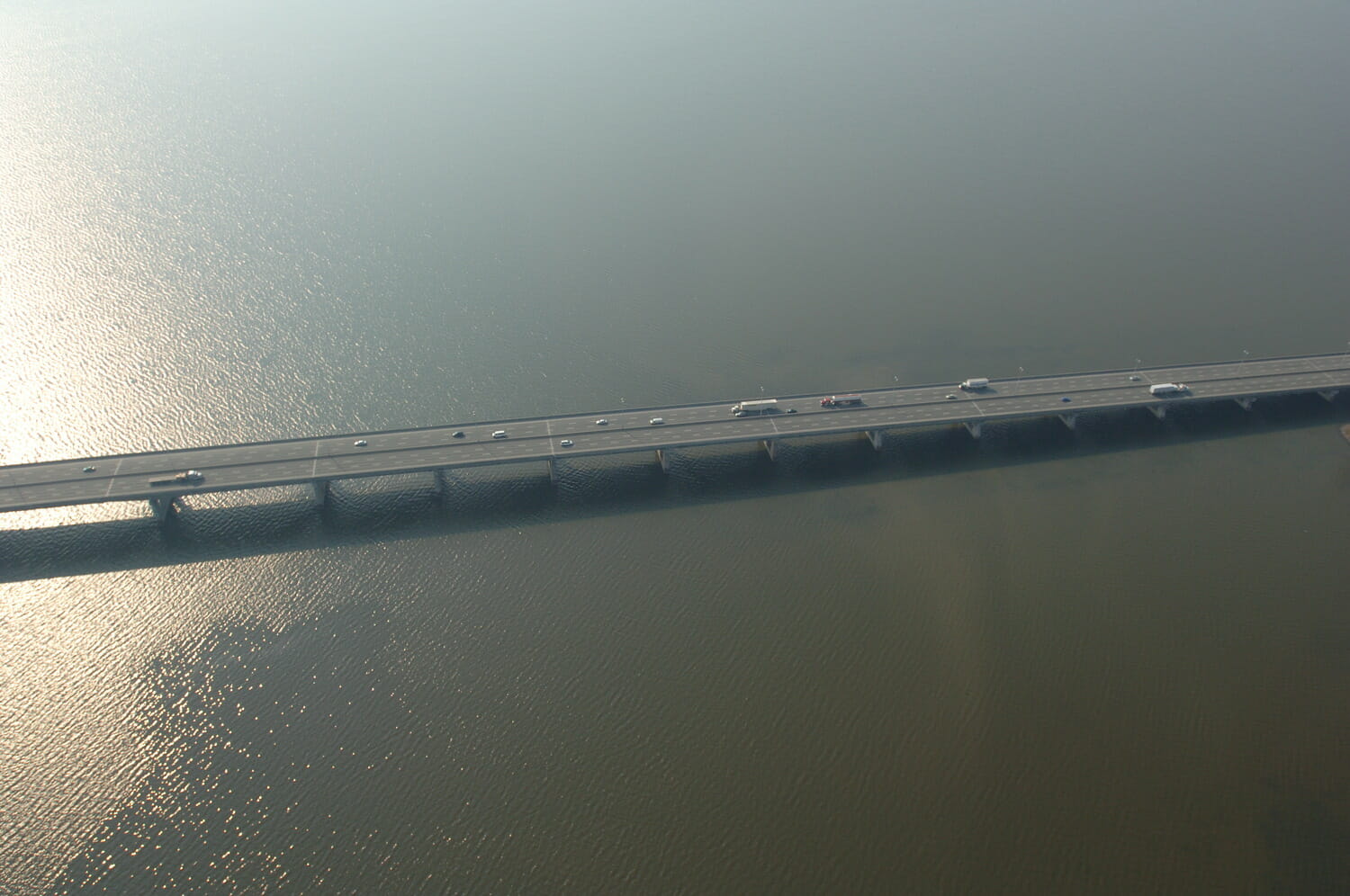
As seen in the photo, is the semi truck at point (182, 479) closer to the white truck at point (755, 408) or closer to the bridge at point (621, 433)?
the bridge at point (621, 433)

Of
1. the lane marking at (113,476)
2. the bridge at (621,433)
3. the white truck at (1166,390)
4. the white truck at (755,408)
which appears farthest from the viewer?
the white truck at (1166,390)

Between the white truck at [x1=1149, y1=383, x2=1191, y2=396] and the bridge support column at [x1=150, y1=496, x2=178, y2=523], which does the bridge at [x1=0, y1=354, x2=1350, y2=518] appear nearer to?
the bridge support column at [x1=150, y1=496, x2=178, y2=523]

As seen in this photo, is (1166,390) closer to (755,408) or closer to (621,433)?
(755,408)

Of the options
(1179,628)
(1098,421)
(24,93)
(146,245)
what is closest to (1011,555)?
(1179,628)

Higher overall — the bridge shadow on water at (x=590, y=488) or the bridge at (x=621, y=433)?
the bridge at (x=621, y=433)

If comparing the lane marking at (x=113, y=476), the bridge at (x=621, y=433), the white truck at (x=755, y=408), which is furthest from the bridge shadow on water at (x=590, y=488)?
the white truck at (x=755, y=408)

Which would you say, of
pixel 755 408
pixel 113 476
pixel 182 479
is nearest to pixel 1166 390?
pixel 755 408
